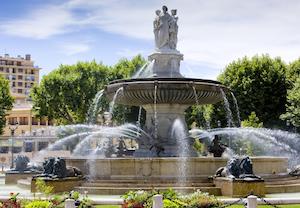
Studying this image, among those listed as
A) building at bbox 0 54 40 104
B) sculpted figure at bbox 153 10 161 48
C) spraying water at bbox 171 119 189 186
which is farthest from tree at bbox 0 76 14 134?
building at bbox 0 54 40 104

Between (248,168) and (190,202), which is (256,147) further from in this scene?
(190,202)

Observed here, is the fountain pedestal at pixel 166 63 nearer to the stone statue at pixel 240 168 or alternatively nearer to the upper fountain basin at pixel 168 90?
the upper fountain basin at pixel 168 90

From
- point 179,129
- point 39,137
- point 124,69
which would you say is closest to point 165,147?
point 179,129

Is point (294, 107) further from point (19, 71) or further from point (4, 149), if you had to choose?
point (19, 71)

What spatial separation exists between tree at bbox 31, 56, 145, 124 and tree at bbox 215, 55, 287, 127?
10.7 m

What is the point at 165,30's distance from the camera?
2631 centimetres

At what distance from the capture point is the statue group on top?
2630 centimetres

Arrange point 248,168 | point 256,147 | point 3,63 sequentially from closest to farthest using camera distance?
point 248,168
point 256,147
point 3,63

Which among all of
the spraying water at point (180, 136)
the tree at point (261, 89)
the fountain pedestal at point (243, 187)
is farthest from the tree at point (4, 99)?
the fountain pedestal at point (243, 187)

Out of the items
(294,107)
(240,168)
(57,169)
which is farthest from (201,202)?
(294,107)

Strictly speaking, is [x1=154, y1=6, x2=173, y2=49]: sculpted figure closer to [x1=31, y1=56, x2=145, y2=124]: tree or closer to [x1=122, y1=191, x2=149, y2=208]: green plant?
[x1=122, y1=191, x2=149, y2=208]: green plant

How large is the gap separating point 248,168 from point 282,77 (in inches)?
1287

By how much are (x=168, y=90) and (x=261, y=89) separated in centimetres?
2703

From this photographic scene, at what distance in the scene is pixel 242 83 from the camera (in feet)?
163
